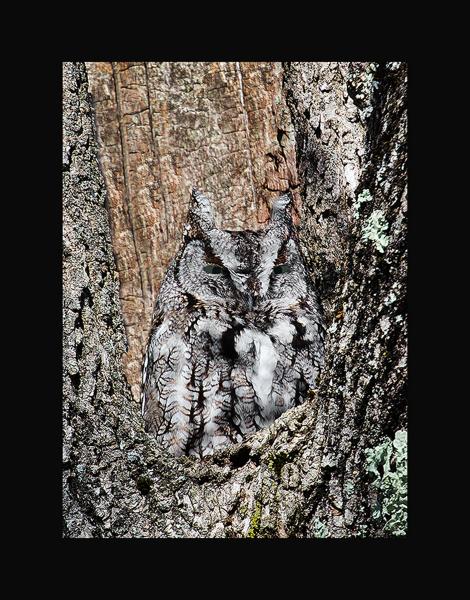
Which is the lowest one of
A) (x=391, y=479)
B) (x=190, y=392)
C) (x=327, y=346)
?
(x=391, y=479)

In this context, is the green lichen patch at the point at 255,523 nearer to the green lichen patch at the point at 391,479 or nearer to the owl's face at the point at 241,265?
the green lichen patch at the point at 391,479

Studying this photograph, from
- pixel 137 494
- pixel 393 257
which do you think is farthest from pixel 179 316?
pixel 393 257

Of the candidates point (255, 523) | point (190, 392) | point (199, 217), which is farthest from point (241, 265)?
point (255, 523)

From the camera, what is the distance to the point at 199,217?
4.08 metres

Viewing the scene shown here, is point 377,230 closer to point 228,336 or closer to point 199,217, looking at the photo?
point 228,336

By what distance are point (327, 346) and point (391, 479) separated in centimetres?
53

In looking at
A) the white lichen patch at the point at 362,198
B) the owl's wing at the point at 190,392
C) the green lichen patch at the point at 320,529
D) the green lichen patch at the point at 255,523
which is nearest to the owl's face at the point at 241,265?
the owl's wing at the point at 190,392

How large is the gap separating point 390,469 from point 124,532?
1048 mm

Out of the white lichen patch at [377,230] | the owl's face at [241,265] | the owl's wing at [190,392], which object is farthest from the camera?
the owl's face at [241,265]

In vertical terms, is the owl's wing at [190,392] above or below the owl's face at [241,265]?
below

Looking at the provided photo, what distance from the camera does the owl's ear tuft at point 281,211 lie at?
4.10 metres

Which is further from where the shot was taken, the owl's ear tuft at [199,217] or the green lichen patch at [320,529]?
the owl's ear tuft at [199,217]

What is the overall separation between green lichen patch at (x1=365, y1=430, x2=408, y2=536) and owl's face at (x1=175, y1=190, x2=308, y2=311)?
3.14ft

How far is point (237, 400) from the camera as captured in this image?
12.5 feet
